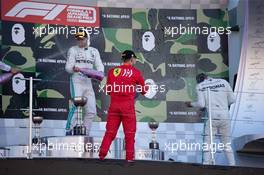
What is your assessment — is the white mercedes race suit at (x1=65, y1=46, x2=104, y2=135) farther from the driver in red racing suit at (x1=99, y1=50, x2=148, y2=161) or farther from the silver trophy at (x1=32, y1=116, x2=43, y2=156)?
the driver in red racing suit at (x1=99, y1=50, x2=148, y2=161)

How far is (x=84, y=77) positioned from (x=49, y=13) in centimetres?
113

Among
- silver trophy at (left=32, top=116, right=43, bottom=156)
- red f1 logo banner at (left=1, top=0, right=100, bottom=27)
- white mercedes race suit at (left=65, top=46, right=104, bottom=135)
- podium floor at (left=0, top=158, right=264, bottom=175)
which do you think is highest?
red f1 logo banner at (left=1, top=0, right=100, bottom=27)

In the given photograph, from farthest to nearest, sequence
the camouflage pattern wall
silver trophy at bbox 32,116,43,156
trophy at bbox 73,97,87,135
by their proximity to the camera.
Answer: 1. the camouflage pattern wall
2. trophy at bbox 73,97,87,135
3. silver trophy at bbox 32,116,43,156

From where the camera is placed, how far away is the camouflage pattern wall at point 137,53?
324 inches

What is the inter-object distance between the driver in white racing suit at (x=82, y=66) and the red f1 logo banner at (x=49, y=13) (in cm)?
50

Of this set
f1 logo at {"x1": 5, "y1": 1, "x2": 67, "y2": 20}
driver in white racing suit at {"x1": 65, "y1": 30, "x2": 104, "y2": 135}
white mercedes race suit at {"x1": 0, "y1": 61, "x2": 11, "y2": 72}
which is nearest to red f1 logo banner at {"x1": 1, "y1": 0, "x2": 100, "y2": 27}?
f1 logo at {"x1": 5, "y1": 1, "x2": 67, "y2": 20}

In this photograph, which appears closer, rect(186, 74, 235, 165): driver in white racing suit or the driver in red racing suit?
the driver in red racing suit

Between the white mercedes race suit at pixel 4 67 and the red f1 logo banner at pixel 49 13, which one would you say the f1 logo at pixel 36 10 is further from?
the white mercedes race suit at pixel 4 67

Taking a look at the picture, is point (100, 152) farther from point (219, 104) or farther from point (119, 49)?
point (119, 49)

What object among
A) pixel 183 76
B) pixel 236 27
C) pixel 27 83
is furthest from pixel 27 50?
pixel 236 27

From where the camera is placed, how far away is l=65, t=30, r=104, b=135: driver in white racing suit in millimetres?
7324

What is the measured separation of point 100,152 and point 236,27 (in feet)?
10.1

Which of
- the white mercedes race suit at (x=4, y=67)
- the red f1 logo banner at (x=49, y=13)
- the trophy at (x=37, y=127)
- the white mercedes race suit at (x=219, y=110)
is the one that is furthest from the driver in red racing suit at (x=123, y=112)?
the red f1 logo banner at (x=49, y=13)

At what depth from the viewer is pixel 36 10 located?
8414 millimetres
